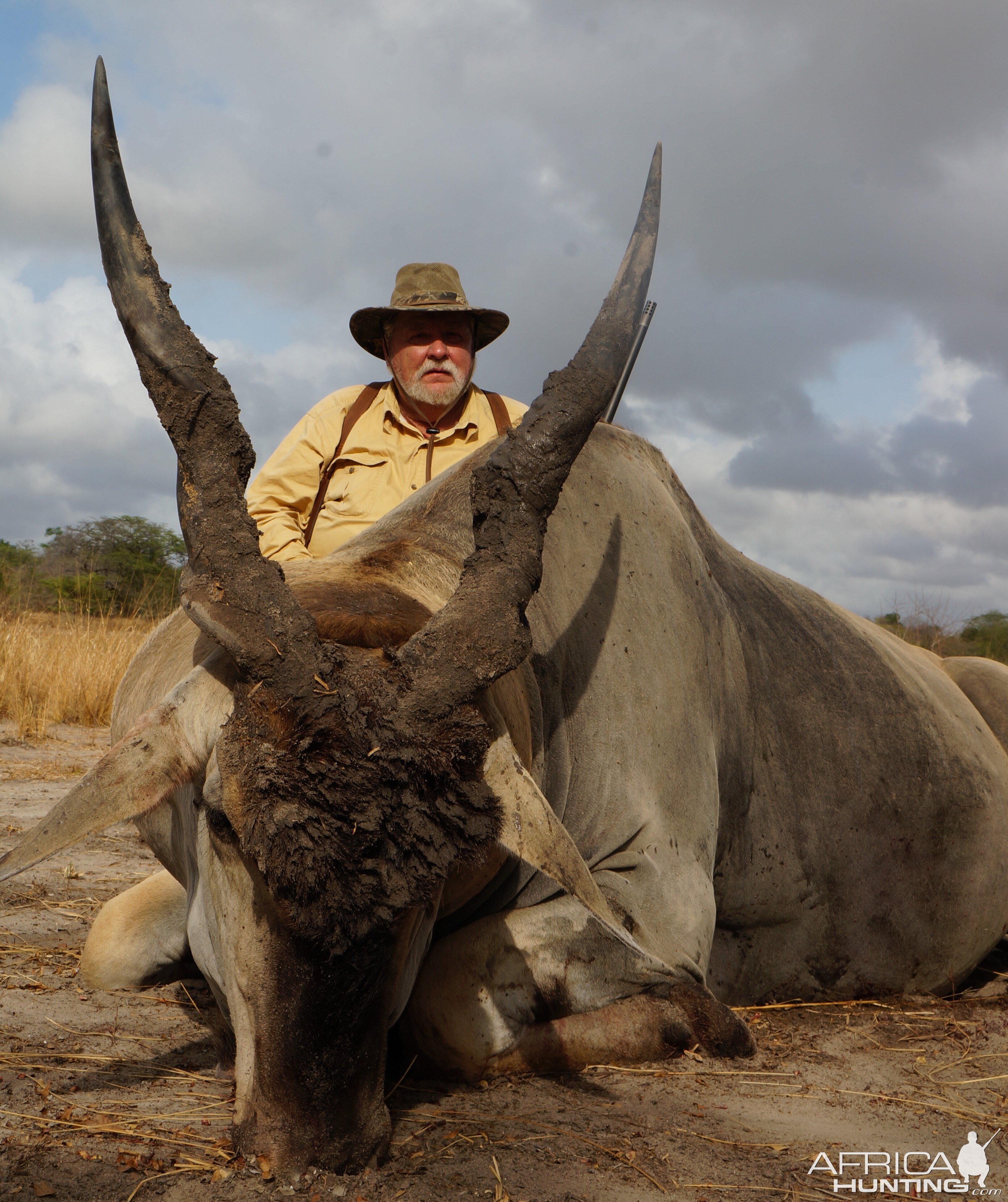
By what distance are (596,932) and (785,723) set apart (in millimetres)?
1558

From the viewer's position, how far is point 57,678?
10.9 m

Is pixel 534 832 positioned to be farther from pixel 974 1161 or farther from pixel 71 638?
pixel 71 638

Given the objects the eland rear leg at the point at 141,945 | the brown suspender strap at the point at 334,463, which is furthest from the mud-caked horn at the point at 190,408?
the brown suspender strap at the point at 334,463

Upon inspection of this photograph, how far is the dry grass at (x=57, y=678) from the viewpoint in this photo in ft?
35.1

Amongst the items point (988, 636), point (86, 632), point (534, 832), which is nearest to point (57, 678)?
point (86, 632)

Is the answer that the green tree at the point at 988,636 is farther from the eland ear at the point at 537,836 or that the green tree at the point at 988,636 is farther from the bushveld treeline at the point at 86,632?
the eland ear at the point at 537,836

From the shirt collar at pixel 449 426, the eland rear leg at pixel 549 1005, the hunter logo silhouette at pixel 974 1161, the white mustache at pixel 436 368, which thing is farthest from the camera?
the white mustache at pixel 436 368

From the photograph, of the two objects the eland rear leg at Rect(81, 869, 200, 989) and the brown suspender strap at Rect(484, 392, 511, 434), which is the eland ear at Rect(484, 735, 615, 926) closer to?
the eland rear leg at Rect(81, 869, 200, 989)

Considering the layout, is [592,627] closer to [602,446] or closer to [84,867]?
[602,446]

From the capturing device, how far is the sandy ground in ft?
8.06

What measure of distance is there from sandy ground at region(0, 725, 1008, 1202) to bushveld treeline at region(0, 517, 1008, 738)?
2.54 metres

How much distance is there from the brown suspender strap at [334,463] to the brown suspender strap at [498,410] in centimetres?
73

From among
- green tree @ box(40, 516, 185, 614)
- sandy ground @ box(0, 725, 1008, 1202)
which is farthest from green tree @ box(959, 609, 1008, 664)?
sandy ground @ box(0, 725, 1008, 1202)

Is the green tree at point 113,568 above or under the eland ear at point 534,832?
above
